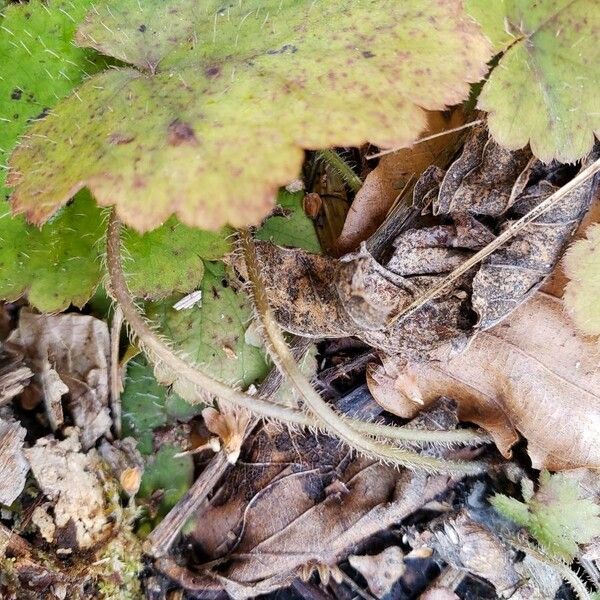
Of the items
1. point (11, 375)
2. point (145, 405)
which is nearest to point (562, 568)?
point (145, 405)

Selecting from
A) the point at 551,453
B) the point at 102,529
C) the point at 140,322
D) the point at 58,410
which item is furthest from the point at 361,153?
the point at 102,529

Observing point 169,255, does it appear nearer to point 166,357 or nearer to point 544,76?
point 166,357

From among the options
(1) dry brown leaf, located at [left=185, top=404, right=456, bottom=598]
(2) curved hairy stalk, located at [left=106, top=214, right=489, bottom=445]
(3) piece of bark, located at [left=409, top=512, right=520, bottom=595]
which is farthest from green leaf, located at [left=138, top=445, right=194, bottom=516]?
(3) piece of bark, located at [left=409, top=512, right=520, bottom=595]

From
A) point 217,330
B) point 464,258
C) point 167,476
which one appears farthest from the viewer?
point 167,476

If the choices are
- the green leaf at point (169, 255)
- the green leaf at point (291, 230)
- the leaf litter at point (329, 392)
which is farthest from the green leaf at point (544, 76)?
the green leaf at point (169, 255)

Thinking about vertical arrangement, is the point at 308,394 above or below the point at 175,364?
below

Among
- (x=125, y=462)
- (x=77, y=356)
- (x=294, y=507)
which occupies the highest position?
(x=77, y=356)

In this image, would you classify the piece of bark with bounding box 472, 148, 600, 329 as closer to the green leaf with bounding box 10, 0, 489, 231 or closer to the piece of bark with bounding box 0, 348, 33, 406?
the green leaf with bounding box 10, 0, 489, 231
